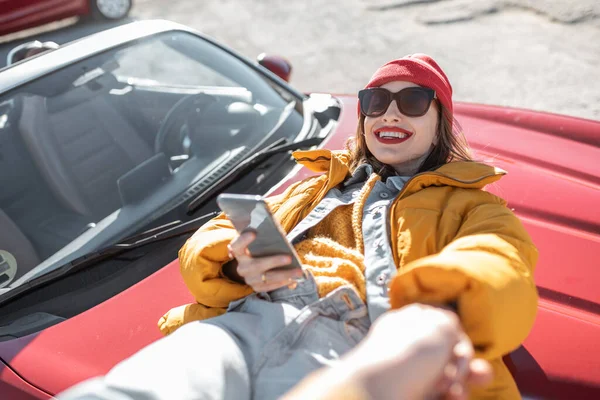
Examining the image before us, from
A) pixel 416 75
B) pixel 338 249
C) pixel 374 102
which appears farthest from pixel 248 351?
pixel 416 75

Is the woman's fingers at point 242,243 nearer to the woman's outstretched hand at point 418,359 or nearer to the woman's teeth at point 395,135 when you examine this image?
the woman's outstretched hand at point 418,359

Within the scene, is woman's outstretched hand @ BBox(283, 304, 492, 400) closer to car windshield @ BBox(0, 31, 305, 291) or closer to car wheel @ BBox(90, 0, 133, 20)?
car windshield @ BBox(0, 31, 305, 291)

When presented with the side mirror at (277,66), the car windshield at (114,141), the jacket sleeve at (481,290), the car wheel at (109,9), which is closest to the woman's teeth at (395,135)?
the jacket sleeve at (481,290)

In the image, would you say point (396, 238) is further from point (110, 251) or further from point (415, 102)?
point (110, 251)

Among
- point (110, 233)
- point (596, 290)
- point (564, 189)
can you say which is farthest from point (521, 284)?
point (110, 233)

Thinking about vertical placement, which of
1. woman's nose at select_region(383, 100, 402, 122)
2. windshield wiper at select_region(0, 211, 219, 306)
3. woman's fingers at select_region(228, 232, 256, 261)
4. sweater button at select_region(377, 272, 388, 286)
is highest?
woman's nose at select_region(383, 100, 402, 122)

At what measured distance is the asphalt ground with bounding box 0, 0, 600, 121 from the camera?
5770 mm

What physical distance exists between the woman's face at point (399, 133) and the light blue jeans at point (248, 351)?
1.72 ft

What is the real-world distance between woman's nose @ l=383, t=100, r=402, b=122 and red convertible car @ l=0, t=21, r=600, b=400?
68 cm

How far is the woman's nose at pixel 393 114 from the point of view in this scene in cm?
213

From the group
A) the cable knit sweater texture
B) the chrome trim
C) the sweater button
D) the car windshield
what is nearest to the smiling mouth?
the cable knit sweater texture

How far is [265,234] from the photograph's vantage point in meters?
1.72

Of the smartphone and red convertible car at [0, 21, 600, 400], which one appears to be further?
red convertible car at [0, 21, 600, 400]

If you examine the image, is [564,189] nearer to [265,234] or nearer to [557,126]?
[557,126]
